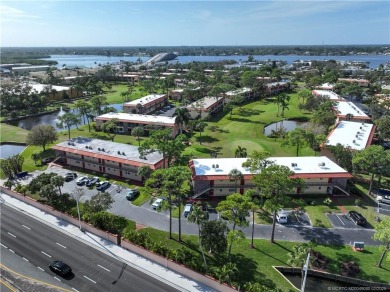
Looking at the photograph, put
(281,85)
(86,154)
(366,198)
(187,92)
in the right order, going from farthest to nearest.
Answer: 1. (281,85)
2. (187,92)
3. (86,154)
4. (366,198)

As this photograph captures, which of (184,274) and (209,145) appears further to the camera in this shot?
(209,145)

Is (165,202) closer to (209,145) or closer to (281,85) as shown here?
(209,145)

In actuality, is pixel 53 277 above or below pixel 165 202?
below

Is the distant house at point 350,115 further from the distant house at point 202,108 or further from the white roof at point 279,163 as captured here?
the distant house at point 202,108

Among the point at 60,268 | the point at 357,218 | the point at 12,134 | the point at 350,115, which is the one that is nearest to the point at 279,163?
the point at 357,218

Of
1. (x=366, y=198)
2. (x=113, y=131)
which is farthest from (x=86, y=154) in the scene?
(x=366, y=198)

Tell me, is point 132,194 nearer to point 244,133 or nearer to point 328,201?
point 328,201
